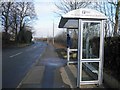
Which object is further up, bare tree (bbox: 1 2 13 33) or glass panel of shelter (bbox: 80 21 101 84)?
bare tree (bbox: 1 2 13 33)

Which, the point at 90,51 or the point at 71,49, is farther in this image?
the point at 71,49

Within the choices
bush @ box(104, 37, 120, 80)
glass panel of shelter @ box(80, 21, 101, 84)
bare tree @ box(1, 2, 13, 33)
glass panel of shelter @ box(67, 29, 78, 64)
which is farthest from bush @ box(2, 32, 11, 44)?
bush @ box(104, 37, 120, 80)

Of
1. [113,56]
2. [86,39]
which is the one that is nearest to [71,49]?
[86,39]

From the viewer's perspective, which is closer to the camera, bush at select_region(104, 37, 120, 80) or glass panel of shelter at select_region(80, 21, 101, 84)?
bush at select_region(104, 37, 120, 80)

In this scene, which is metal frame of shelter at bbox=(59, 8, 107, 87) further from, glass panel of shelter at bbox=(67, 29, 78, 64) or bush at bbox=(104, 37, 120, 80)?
glass panel of shelter at bbox=(67, 29, 78, 64)

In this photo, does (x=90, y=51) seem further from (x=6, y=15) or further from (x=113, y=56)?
(x=6, y=15)

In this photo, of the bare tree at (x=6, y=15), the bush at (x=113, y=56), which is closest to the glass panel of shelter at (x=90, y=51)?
the bush at (x=113, y=56)

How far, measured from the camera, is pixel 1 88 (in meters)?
9.61

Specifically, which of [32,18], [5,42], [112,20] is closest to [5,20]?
[5,42]

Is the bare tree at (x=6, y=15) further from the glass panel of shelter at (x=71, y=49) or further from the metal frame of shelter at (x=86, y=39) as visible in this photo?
the metal frame of shelter at (x=86, y=39)

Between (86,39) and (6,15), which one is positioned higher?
(6,15)

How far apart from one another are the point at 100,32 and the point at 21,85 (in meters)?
3.68

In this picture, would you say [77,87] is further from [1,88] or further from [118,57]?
[1,88]

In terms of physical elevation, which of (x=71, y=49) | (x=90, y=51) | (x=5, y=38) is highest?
(x=90, y=51)
